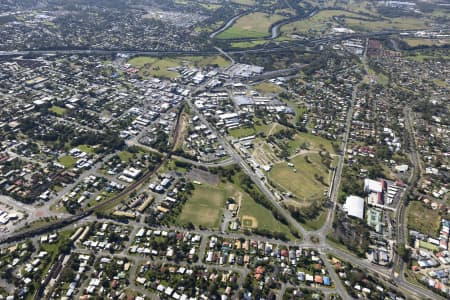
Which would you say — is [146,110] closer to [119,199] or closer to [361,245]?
[119,199]

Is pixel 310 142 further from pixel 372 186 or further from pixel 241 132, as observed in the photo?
pixel 372 186

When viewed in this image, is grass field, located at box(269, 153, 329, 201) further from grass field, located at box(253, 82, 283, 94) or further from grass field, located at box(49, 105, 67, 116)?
grass field, located at box(49, 105, 67, 116)

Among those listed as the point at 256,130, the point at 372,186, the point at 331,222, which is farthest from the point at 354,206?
the point at 256,130

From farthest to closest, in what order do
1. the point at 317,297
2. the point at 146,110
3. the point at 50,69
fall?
the point at 50,69 < the point at 146,110 < the point at 317,297

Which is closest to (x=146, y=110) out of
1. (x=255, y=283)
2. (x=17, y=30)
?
(x=255, y=283)

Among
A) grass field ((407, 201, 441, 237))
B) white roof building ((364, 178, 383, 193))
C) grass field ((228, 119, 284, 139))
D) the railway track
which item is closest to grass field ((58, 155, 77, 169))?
the railway track
